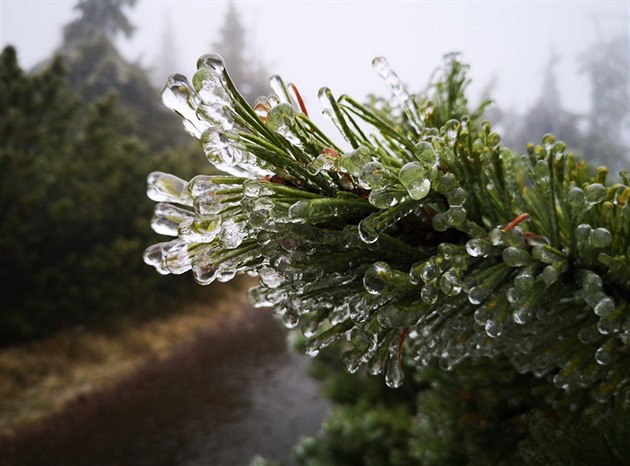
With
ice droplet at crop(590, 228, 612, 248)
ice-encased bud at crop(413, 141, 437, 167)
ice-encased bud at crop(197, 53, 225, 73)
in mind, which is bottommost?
ice droplet at crop(590, 228, 612, 248)

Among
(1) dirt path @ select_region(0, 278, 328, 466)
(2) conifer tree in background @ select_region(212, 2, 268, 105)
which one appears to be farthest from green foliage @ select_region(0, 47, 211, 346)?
(2) conifer tree in background @ select_region(212, 2, 268, 105)

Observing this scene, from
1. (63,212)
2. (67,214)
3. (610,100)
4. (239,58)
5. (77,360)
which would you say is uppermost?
(239,58)

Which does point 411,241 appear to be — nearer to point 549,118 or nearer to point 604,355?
point 604,355

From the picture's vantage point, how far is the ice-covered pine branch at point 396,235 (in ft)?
0.49

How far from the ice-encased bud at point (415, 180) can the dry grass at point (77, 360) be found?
5.42ft

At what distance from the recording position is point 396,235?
0.20 metres

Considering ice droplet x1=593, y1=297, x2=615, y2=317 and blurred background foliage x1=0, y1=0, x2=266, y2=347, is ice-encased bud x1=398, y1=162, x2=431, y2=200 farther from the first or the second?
blurred background foliage x1=0, y1=0, x2=266, y2=347

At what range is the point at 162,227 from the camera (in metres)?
0.19

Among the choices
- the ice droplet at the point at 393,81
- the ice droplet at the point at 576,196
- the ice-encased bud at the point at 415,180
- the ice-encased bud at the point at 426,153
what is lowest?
the ice droplet at the point at 576,196

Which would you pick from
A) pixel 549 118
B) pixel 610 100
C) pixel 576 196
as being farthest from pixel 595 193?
pixel 549 118

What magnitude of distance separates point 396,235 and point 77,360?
2.15 m

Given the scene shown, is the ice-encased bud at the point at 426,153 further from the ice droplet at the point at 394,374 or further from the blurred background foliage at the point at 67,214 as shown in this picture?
the blurred background foliage at the point at 67,214

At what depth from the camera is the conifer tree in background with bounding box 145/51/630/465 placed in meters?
0.15

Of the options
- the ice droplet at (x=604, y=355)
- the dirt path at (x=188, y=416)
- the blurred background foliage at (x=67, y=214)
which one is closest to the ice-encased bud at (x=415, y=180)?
the ice droplet at (x=604, y=355)
